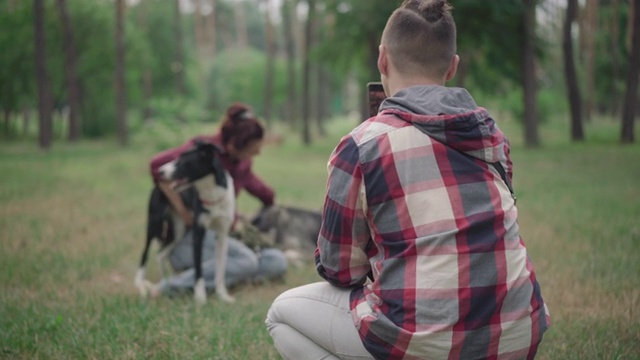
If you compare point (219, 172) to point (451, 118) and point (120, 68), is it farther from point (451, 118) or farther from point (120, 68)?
point (120, 68)

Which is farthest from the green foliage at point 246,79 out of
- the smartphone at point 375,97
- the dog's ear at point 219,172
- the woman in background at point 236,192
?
the smartphone at point 375,97

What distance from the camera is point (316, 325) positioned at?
8.02ft

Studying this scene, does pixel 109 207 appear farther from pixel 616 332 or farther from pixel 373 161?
pixel 373 161

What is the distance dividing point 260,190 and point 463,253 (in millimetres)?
4407

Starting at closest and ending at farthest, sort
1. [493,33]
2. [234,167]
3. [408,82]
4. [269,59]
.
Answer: [408,82], [234,167], [493,33], [269,59]

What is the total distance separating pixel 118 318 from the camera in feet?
14.5

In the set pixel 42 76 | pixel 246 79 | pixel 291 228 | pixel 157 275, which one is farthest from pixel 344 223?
pixel 246 79

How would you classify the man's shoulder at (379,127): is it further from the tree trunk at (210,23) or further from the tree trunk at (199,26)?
the tree trunk at (210,23)

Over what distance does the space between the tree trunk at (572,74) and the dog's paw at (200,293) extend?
19517 mm

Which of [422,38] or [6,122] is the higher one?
[422,38]

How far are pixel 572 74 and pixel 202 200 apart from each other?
65.7 feet

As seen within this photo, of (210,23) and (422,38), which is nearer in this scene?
(422,38)

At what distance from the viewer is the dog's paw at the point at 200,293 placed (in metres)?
5.04

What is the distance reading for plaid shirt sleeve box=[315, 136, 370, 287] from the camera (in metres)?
2.20
